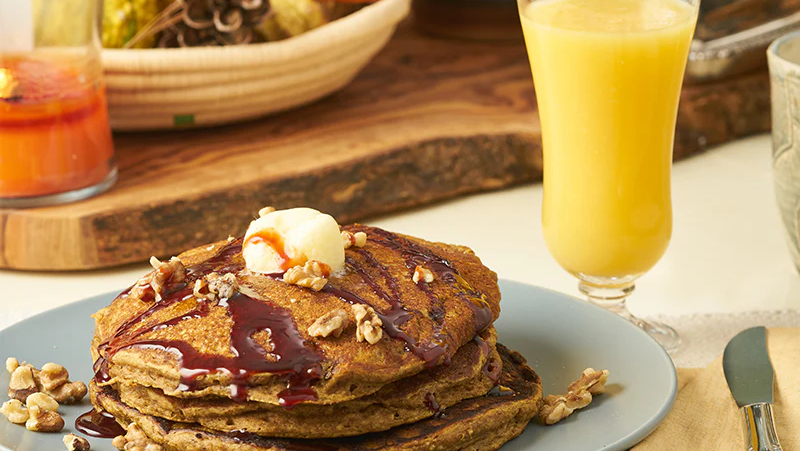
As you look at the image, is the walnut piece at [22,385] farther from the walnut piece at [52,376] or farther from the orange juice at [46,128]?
the orange juice at [46,128]

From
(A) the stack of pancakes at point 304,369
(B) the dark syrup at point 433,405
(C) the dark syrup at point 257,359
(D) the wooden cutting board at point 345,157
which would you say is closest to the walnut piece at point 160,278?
(A) the stack of pancakes at point 304,369

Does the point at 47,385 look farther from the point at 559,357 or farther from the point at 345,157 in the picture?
the point at 345,157

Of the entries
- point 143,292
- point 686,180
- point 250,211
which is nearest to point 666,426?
point 143,292

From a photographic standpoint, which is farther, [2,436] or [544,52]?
[544,52]

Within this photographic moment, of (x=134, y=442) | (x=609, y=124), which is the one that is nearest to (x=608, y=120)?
(x=609, y=124)

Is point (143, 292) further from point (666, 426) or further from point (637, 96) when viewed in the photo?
point (637, 96)

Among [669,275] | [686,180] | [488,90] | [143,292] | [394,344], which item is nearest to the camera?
[394,344]

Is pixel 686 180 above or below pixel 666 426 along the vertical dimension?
below
